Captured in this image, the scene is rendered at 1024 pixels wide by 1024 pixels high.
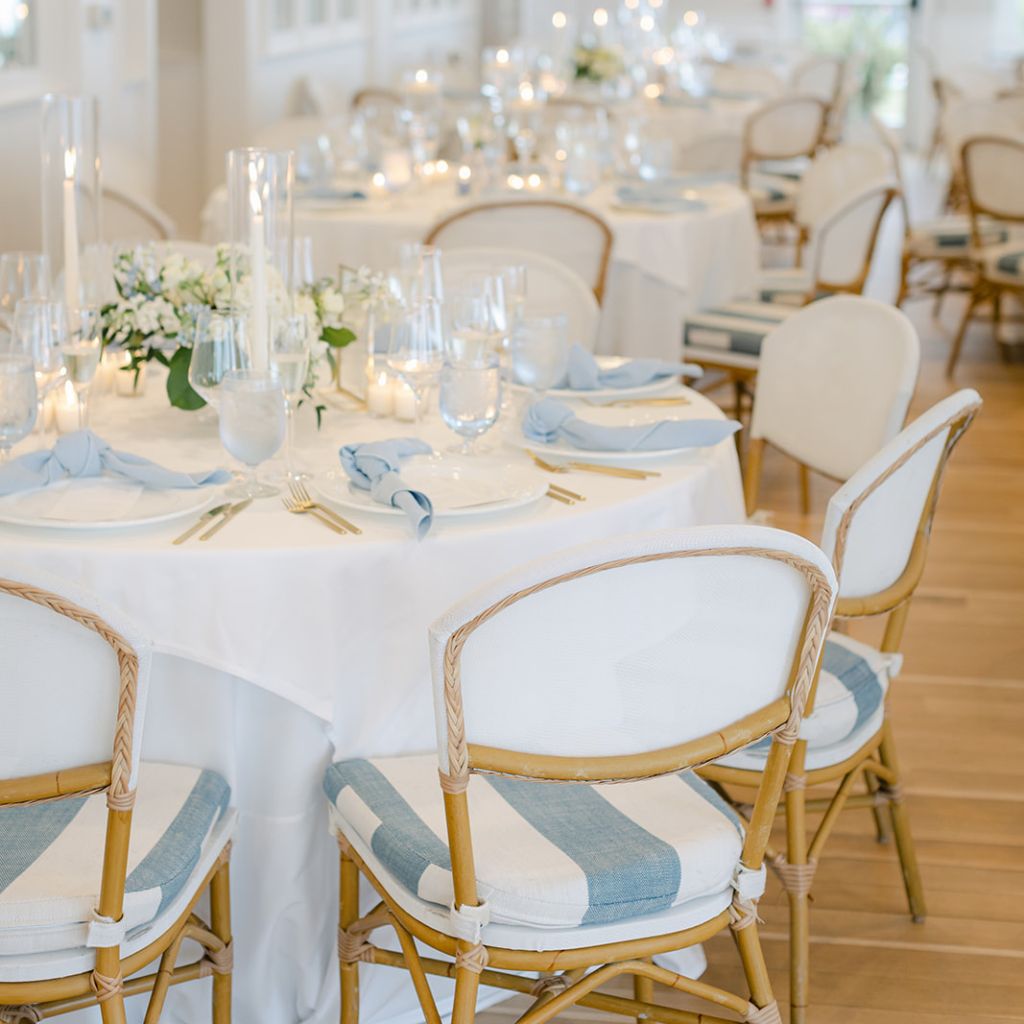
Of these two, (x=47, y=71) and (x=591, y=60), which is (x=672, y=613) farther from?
(x=591, y=60)

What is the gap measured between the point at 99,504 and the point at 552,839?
0.71 meters

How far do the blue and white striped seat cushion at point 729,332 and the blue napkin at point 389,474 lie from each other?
7.94 ft

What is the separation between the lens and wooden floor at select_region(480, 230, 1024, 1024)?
7.86 ft

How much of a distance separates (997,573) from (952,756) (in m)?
1.17

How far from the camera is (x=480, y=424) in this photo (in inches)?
87.7

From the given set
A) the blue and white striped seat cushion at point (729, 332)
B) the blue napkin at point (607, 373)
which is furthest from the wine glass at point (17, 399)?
the blue and white striped seat cushion at point (729, 332)

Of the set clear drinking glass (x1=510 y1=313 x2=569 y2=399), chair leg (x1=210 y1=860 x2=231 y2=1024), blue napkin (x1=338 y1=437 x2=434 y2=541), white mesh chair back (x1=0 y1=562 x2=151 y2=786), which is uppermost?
clear drinking glass (x1=510 y1=313 x2=569 y2=399)

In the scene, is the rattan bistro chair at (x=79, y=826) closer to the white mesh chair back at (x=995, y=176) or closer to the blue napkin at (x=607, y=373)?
the blue napkin at (x=607, y=373)

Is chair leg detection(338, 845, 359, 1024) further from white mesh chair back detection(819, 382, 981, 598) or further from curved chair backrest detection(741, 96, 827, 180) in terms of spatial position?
curved chair backrest detection(741, 96, 827, 180)

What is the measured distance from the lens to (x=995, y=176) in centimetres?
645

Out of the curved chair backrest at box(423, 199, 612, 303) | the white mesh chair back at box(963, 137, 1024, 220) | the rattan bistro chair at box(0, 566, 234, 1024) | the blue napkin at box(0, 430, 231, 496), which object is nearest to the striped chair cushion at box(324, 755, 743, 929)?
the rattan bistro chair at box(0, 566, 234, 1024)

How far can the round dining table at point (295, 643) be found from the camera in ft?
6.10

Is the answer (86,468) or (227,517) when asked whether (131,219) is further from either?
(227,517)

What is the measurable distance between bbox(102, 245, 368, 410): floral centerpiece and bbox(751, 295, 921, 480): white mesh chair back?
2.78 feet
